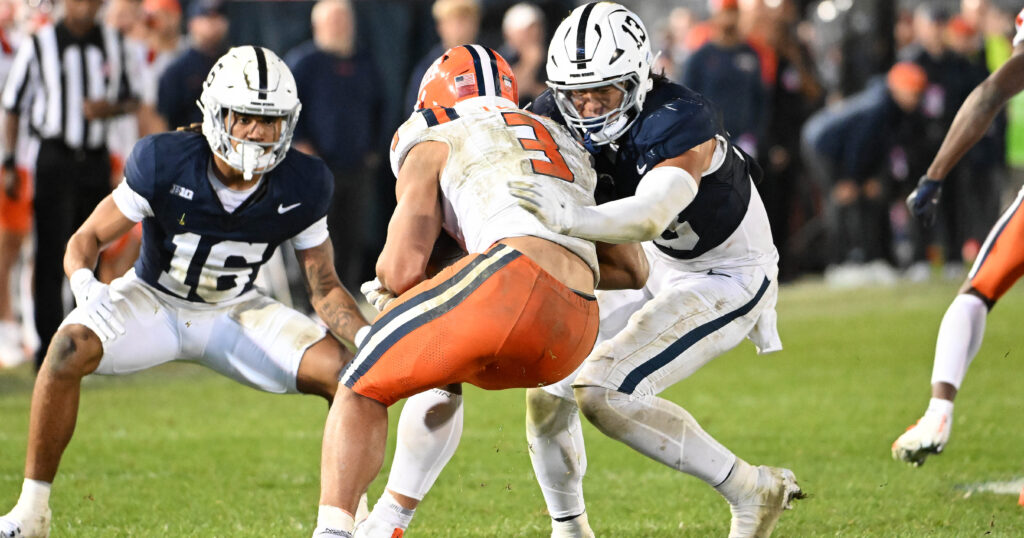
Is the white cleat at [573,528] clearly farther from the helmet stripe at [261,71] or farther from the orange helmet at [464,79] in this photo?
the helmet stripe at [261,71]

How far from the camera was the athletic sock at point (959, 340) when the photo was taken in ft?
15.1

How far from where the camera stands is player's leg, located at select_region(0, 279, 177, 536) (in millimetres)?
4102

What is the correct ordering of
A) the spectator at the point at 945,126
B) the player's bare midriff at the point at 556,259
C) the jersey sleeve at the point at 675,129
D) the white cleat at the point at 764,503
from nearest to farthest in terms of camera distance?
the player's bare midriff at the point at 556,259 < the jersey sleeve at the point at 675,129 < the white cleat at the point at 764,503 < the spectator at the point at 945,126

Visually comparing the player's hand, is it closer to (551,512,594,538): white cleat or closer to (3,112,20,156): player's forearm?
(551,512,594,538): white cleat

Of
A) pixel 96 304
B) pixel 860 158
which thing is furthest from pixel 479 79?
pixel 860 158

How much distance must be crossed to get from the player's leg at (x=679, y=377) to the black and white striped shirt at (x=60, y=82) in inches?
172

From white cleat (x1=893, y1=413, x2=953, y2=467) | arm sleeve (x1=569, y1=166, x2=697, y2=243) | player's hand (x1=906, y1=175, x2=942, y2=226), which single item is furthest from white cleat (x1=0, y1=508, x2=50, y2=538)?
player's hand (x1=906, y1=175, x2=942, y2=226)

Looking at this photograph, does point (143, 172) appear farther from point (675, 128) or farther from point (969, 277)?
point (969, 277)

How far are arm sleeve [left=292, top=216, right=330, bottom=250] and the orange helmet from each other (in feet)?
2.60

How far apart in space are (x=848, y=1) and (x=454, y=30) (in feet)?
18.0

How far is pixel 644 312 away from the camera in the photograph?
4141mm

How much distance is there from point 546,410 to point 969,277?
1623 mm

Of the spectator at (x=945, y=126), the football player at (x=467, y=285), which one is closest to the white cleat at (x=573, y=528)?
the football player at (x=467, y=285)

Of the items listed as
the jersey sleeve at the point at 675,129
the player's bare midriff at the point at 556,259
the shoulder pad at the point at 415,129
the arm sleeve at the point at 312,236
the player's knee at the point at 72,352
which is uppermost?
the shoulder pad at the point at 415,129
